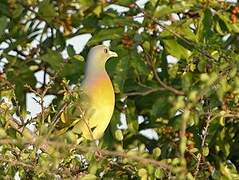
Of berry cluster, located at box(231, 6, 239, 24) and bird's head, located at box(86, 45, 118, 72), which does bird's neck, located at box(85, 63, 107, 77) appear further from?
berry cluster, located at box(231, 6, 239, 24)

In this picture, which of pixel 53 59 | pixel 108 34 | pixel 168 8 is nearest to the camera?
pixel 168 8

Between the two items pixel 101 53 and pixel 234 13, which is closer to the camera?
pixel 234 13

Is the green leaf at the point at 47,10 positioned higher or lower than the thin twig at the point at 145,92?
higher

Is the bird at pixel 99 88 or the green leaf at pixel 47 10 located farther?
the green leaf at pixel 47 10

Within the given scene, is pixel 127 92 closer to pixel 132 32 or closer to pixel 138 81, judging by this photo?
pixel 138 81

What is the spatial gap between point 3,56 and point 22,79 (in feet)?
0.58

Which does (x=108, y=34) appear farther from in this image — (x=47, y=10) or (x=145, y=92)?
(x=47, y=10)

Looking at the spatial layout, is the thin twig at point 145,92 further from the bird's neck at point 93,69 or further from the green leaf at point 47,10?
the green leaf at point 47,10

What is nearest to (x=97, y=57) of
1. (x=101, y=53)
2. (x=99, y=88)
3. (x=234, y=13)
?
(x=101, y=53)

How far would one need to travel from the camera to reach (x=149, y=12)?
3777 mm

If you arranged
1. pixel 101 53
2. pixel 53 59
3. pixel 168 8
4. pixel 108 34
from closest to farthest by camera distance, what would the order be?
pixel 168 8 < pixel 108 34 < pixel 101 53 < pixel 53 59

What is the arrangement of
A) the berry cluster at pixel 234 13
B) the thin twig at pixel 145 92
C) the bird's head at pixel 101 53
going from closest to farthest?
the thin twig at pixel 145 92
the berry cluster at pixel 234 13
the bird's head at pixel 101 53

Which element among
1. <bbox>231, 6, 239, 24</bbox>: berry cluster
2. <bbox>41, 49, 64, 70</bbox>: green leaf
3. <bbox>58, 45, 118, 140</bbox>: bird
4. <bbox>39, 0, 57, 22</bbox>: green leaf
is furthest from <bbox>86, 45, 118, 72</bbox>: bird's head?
<bbox>231, 6, 239, 24</bbox>: berry cluster

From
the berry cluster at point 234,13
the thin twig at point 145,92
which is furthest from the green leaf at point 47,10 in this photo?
the berry cluster at point 234,13
